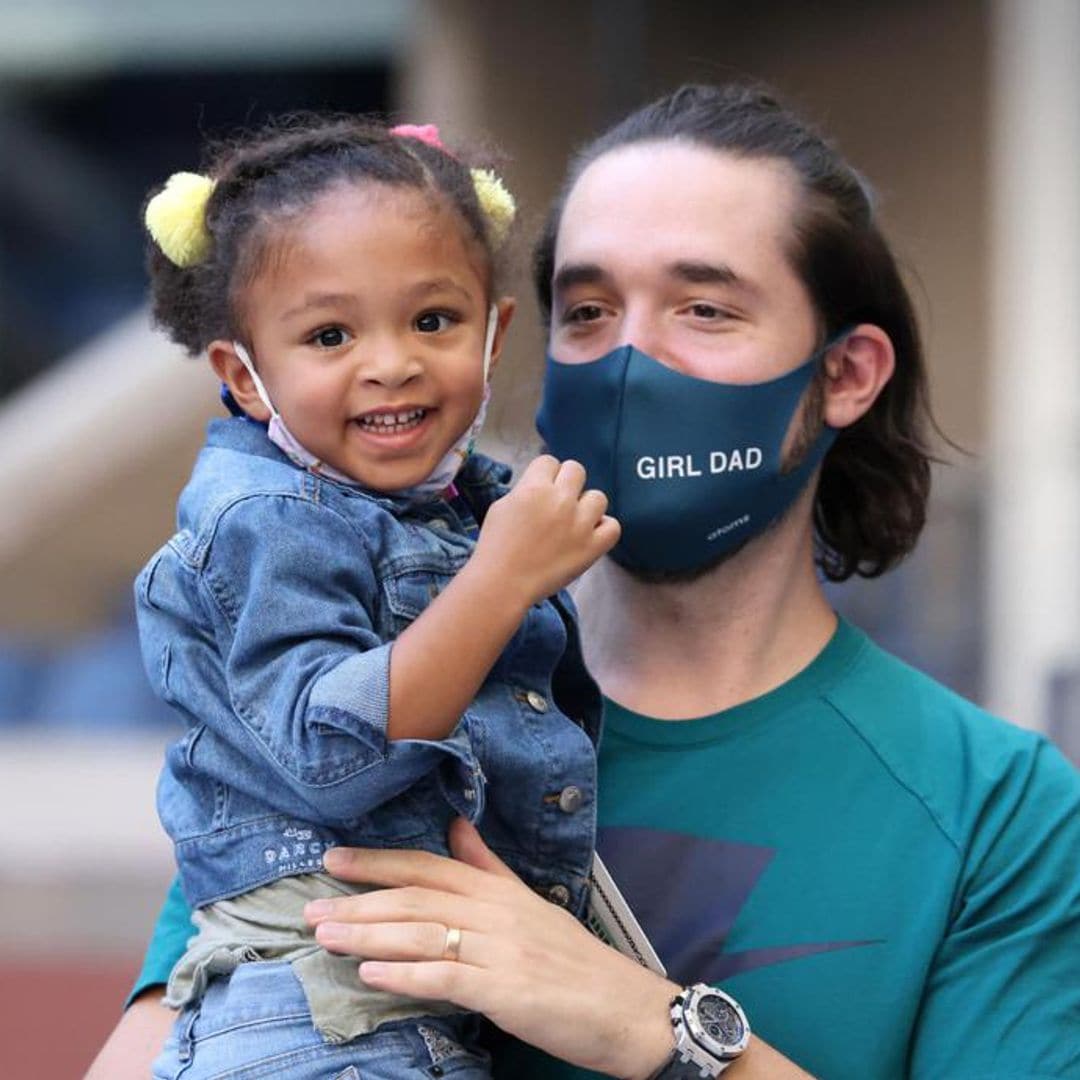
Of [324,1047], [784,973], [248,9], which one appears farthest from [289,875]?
[248,9]

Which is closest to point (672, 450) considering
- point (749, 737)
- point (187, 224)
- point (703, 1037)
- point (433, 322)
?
A: point (749, 737)

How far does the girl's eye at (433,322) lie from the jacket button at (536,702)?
446 millimetres

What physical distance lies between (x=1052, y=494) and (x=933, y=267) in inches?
76.8

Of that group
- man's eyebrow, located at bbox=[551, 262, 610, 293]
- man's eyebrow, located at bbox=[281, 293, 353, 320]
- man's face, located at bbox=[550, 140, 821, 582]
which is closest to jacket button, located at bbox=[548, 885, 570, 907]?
man's face, located at bbox=[550, 140, 821, 582]

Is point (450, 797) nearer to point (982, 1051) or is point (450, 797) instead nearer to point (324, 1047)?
point (324, 1047)

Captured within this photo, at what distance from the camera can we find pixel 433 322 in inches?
94.0

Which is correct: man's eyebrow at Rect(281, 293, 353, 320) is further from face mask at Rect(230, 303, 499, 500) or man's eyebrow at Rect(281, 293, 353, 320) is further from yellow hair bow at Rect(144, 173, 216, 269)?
yellow hair bow at Rect(144, 173, 216, 269)

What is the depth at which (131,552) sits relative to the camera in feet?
34.7

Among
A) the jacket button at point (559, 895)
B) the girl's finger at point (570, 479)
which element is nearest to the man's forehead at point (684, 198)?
the girl's finger at point (570, 479)

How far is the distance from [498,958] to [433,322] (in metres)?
0.73

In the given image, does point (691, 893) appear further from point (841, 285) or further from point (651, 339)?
point (841, 285)

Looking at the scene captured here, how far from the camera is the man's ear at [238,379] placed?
7.93 feet

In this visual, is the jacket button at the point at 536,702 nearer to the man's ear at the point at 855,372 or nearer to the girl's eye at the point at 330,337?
the girl's eye at the point at 330,337

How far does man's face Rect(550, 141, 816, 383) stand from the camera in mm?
2797
